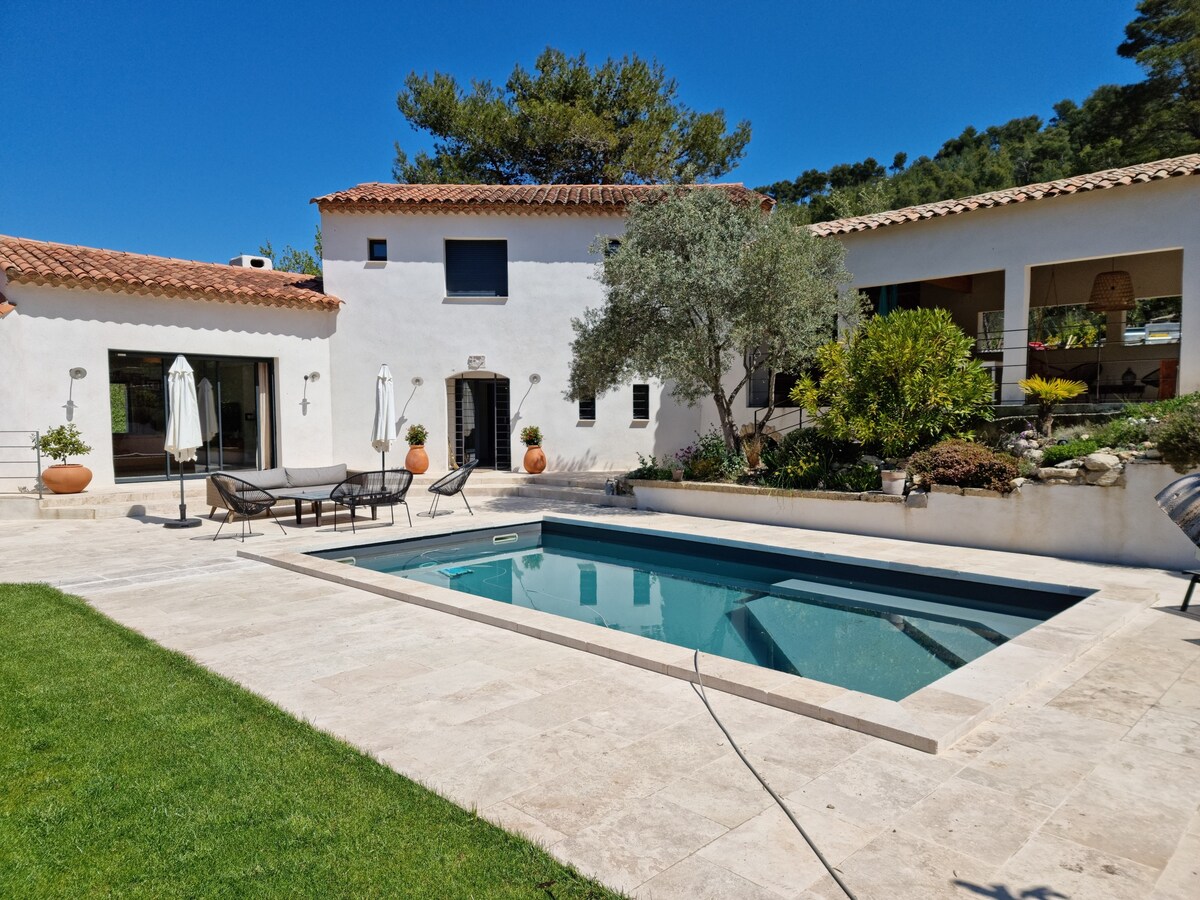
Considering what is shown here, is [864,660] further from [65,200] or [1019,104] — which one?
[1019,104]

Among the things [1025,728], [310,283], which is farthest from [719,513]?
[310,283]

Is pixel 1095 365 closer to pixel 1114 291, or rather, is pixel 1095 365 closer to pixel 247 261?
pixel 1114 291

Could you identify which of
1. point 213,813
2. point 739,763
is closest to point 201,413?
point 213,813

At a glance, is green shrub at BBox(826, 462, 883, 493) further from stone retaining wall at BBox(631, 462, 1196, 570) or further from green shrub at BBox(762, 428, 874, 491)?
stone retaining wall at BBox(631, 462, 1196, 570)

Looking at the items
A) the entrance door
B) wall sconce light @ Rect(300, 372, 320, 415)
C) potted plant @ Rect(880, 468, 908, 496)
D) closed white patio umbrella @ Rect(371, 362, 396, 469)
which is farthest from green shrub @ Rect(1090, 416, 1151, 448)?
wall sconce light @ Rect(300, 372, 320, 415)

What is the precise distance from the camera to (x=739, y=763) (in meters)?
3.60

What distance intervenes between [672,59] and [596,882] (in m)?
27.4

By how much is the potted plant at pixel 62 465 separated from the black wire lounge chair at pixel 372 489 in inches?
225

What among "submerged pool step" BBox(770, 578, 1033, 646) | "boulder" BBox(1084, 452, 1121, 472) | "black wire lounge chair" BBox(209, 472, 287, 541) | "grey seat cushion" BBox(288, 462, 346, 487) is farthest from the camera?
"grey seat cushion" BBox(288, 462, 346, 487)

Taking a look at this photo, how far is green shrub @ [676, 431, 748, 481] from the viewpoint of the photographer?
13086 millimetres

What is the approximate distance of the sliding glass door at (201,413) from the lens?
15094 millimetres

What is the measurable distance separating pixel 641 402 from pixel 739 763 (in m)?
14.7

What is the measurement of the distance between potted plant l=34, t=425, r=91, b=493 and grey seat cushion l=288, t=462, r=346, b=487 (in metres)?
4.35

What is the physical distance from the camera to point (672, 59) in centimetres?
2542
